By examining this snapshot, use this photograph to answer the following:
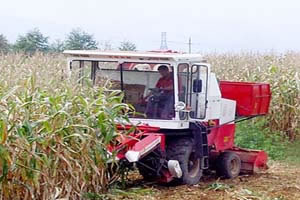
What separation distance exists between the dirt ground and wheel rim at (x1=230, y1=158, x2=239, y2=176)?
98mm

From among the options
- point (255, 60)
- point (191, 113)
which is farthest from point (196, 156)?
point (255, 60)

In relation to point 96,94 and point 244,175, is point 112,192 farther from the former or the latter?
point 244,175

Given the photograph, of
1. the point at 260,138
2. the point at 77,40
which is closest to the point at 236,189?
the point at 260,138

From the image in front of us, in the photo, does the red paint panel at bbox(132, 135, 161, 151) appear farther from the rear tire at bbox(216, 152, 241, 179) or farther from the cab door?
the rear tire at bbox(216, 152, 241, 179)

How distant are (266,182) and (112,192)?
2694 millimetres

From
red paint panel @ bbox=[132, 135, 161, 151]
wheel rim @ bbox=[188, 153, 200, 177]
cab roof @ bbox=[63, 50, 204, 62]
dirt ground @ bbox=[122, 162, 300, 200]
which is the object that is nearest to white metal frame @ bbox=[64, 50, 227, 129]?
cab roof @ bbox=[63, 50, 204, 62]

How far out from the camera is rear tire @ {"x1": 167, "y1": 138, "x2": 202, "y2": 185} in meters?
7.89

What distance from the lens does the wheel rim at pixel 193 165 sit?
8203mm

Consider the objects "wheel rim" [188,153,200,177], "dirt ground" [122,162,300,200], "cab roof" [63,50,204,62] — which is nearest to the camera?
"dirt ground" [122,162,300,200]

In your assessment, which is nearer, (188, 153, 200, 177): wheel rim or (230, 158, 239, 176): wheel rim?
(188, 153, 200, 177): wheel rim

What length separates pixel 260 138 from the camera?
40.0ft

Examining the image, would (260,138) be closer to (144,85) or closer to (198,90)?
(198,90)

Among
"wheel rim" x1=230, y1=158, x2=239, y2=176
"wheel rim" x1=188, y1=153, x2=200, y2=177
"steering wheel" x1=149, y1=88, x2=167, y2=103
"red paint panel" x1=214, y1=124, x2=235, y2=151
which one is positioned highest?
"steering wheel" x1=149, y1=88, x2=167, y2=103

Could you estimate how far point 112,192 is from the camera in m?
6.94
